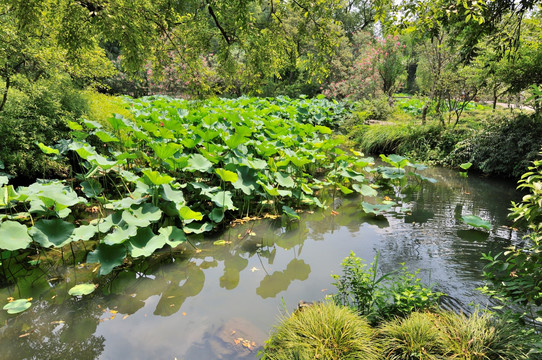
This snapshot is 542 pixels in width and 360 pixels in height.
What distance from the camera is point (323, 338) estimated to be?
180 cm

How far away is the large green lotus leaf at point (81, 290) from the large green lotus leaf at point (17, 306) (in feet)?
0.90

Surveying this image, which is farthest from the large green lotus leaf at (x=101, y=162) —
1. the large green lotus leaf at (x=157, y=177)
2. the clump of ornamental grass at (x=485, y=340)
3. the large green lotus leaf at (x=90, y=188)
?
the clump of ornamental grass at (x=485, y=340)

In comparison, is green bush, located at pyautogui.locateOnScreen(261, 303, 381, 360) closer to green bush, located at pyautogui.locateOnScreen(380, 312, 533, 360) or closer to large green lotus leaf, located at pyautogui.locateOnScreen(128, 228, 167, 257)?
green bush, located at pyautogui.locateOnScreen(380, 312, 533, 360)

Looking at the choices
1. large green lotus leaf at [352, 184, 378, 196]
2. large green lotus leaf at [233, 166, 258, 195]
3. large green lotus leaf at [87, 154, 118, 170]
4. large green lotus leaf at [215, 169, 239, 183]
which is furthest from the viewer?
large green lotus leaf at [352, 184, 378, 196]

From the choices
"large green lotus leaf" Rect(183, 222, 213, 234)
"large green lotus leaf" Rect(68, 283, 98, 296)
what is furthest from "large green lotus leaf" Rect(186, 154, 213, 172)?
"large green lotus leaf" Rect(68, 283, 98, 296)

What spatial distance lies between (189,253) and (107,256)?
91cm

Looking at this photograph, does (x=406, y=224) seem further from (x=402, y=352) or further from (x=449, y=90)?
(x=449, y=90)

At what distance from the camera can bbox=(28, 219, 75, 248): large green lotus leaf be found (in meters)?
2.43

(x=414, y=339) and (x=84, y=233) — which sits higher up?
(x=84, y=233)

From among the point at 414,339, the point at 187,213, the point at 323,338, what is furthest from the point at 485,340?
the point at 187,213

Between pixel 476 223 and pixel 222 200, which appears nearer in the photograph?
pixel 222 200

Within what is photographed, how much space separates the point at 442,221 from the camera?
4.21 metres

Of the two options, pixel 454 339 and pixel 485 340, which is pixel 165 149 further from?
pixel 485 340

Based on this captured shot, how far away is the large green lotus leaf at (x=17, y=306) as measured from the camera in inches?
88.2
